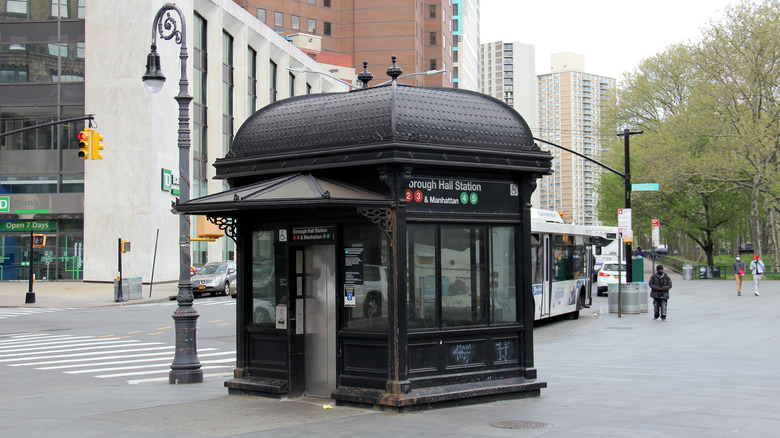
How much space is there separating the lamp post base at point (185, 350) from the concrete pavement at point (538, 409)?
0.89 ft

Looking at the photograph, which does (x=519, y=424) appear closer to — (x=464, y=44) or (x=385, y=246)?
(x=385, y=246)

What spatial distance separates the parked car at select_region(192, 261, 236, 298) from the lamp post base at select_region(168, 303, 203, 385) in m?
24.9

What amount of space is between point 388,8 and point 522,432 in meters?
91.7

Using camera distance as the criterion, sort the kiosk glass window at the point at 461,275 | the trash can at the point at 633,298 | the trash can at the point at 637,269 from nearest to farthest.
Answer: the kiosk glass window at the point at 461,275, the trash can at the point at 633,298, the trash can at the point at 637,269

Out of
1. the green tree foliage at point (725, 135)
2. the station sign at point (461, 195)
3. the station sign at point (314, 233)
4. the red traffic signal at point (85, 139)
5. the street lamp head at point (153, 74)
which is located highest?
the green tree foliage at point (725, 135)

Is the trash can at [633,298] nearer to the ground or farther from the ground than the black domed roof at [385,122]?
nearer to the ground

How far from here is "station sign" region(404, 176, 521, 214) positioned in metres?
10.3

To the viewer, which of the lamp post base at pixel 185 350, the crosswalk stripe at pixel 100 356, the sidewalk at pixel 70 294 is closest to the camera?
the lamp post base at pixel 185 350

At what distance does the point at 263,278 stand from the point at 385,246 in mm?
2339

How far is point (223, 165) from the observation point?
39.0 feet

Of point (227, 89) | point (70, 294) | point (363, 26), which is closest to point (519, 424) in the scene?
point (70, 294)

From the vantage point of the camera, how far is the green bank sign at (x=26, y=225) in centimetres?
4700

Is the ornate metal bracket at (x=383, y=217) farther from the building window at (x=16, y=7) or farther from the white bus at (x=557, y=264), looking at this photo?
the building window at (x=16, y=7)

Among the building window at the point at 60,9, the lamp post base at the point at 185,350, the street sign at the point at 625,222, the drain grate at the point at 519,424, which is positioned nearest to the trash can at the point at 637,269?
the street sign at the point at 625,222
